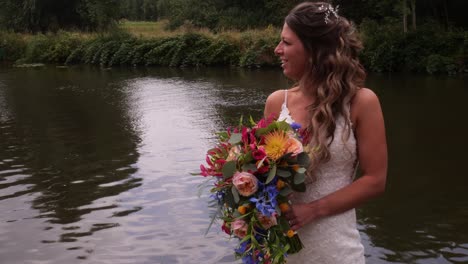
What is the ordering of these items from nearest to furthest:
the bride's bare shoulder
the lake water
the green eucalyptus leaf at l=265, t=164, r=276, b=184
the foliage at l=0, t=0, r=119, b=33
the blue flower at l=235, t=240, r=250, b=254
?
the green eucalyptus leaf at l=265, t=164, r=276, b=184
the blue flower at l=235, t=240, r=250, b=254
the bride's bare shoulder
the lake water
the foliage at l=0, t=0, r=119, b=33

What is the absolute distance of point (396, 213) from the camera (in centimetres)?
767

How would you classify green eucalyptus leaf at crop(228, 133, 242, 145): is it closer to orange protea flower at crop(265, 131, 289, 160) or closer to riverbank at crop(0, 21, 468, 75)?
orange protea flower at crop(265, 131, 289, 160)

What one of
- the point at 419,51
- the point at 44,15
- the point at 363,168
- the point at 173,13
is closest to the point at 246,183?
the point at 363,168

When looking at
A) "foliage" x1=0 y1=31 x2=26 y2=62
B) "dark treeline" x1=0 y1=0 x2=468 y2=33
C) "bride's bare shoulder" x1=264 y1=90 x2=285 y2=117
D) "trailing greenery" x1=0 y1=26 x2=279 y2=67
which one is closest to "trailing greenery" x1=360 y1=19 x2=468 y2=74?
"trailing greenery" x1=0 y1=26 x2=279 y2=67

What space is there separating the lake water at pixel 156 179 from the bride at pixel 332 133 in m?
4.15

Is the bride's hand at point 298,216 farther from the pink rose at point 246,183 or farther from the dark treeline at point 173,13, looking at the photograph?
the dark treeline at point 173,13

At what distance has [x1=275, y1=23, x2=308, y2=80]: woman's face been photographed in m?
2.28

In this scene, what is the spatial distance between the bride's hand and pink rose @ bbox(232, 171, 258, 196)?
6.8 inches

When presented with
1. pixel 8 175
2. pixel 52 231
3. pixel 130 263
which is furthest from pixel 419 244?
pixel 8 175

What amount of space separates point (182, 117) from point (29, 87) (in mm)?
10864

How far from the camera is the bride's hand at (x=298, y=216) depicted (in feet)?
7.29

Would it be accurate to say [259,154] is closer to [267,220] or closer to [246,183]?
[246,183]

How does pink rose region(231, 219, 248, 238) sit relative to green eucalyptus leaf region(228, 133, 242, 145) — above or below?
below

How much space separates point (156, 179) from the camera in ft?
30.2
